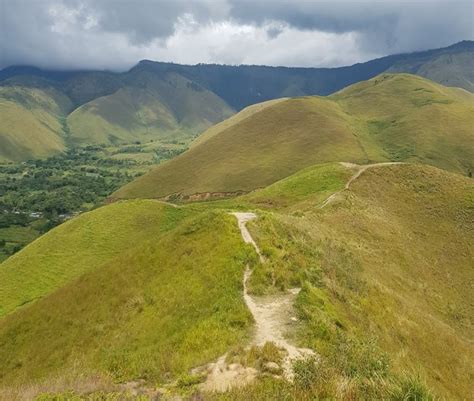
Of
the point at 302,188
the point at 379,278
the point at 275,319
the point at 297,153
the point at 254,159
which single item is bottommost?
the point at 254,159

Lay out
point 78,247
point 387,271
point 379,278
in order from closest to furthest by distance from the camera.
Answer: point 379,278
point 387,271
point 78,247

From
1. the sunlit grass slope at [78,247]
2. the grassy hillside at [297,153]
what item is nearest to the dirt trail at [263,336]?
the sunlit grass slope at [78,247]

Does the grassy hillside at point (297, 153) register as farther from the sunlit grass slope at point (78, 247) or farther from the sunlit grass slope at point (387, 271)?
the sunlit grass slope at point (387, 271)

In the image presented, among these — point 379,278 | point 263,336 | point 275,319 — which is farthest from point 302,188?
point 263,336

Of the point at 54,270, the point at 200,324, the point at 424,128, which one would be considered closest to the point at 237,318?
the point at 200,324

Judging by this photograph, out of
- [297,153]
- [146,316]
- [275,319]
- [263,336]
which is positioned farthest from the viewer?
[297,153]

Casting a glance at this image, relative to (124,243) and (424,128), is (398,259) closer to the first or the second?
(124,243)

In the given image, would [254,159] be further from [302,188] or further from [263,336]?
[263,336]

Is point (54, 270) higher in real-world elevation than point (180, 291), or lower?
lower
